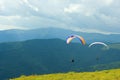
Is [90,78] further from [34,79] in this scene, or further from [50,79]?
[34,79]

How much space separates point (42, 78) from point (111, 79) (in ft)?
40.0

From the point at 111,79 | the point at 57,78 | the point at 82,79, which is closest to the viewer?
the point at 111,79

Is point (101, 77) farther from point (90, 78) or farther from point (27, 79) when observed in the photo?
point (27, 79)

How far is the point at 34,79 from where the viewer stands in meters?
46.4

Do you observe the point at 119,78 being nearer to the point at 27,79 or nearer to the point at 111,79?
the point at 111,79

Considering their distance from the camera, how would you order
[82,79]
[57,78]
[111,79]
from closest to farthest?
[111,79]
[82,79]
[57,78]

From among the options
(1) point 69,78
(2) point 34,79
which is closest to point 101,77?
(1) point 69,78

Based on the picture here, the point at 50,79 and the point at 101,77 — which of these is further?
the point at 50,79

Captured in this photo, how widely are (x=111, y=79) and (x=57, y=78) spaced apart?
9.43 meters

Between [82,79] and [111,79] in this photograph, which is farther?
[82,79]

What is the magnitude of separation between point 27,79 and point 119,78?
590 inches

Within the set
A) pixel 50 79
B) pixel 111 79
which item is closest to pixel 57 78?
pixel 50 79

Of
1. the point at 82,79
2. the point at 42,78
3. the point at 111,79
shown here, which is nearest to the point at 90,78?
the point at 82,79

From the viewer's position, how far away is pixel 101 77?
42125 millimetres
